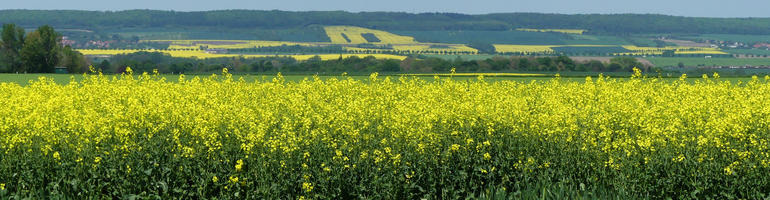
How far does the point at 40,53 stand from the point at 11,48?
9517 millimetres

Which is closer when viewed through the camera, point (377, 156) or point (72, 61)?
→ point (377, 156)

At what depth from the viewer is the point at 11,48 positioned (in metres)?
104

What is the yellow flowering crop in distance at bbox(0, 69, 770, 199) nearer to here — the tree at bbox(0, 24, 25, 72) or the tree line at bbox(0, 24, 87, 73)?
the tree line at bbox(0, 24, 87, 73)

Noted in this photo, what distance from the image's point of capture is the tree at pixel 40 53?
3779 inches

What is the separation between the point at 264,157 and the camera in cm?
1380

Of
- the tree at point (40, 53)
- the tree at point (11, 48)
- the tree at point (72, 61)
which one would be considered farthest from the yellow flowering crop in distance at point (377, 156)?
the tree at point (40, 53)

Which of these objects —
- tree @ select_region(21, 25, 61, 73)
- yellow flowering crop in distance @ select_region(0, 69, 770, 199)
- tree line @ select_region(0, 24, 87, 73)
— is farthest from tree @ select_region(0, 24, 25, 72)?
yellow flowering crop in distance @ select_region(0, 69, 770, 199)

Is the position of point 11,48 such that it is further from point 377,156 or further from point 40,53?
point 377,156

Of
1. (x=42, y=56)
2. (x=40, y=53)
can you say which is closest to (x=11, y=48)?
(x=42, y=56)

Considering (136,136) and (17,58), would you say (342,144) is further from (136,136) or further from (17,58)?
(17,58)

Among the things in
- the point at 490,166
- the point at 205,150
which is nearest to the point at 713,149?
the point at 490,166

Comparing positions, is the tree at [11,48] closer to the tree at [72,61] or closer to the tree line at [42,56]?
the tree line at [42,56]

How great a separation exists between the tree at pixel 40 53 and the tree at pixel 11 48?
120 centimetres

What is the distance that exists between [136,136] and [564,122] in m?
8.29
